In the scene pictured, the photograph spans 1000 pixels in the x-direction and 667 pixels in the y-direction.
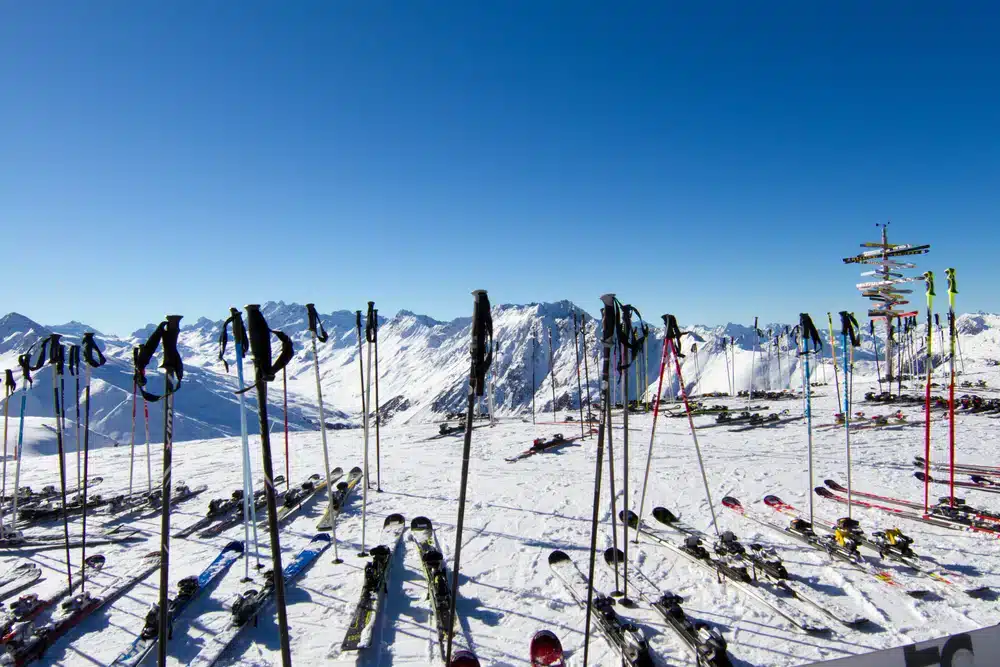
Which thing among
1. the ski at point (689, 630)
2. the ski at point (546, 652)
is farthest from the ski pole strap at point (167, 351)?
the ski at point (689, 630)

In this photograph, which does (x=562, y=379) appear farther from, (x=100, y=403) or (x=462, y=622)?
(x=462, y=622)

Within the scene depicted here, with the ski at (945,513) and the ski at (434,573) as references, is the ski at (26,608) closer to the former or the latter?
the ski at (434,573)

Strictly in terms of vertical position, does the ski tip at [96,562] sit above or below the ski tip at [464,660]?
below

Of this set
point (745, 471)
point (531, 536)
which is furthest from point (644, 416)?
point (531, 536)

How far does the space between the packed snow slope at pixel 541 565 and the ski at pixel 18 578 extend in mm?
365

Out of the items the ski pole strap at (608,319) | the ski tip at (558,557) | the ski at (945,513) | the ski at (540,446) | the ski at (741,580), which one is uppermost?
the ski pole strap at (608,319)

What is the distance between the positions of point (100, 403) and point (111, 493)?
138 meters

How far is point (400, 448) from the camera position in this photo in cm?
2828

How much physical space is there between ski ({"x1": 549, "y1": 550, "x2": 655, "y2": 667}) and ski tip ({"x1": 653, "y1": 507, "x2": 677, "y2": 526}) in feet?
11.6

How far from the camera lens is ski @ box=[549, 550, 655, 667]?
22.7 ft

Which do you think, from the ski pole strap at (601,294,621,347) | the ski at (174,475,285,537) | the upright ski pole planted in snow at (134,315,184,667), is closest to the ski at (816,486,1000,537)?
the ski pole strap at (601,294,621,347)

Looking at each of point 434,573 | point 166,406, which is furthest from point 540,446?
point 166,406

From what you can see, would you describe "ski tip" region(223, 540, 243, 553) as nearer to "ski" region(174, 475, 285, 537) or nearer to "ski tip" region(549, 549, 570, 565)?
"ski" region(174, 475, 285, 537)

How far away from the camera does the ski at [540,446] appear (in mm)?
23228
